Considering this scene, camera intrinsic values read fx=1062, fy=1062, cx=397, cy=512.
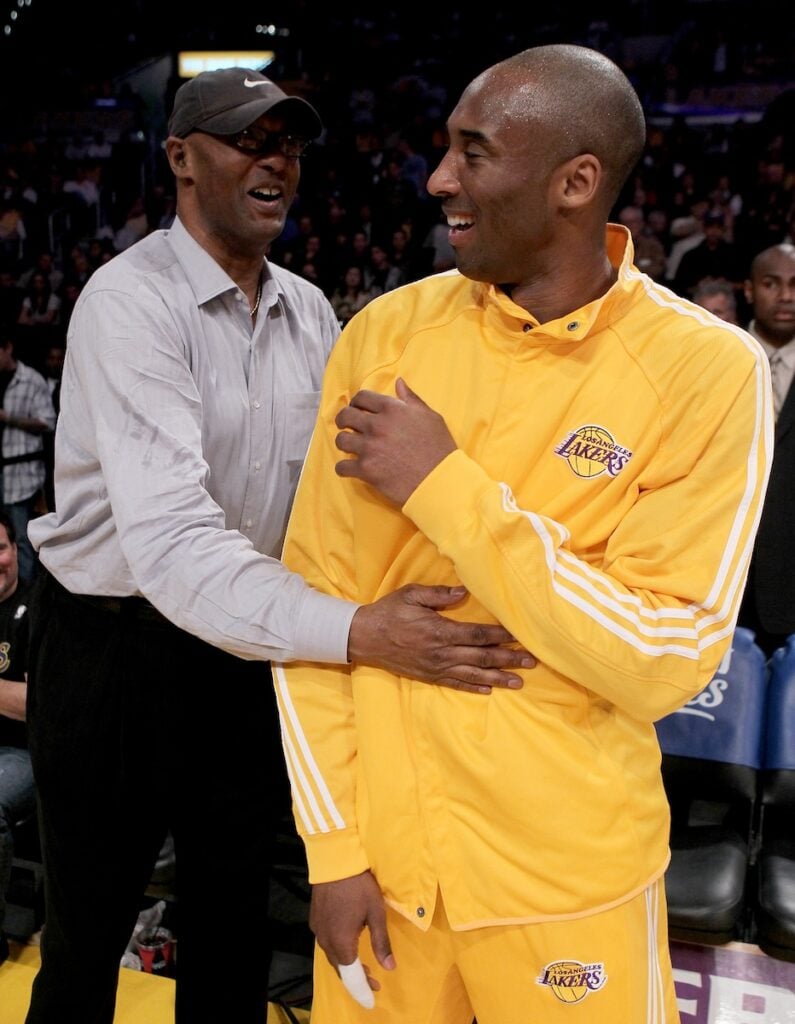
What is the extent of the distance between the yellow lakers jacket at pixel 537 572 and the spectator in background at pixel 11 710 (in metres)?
1.65

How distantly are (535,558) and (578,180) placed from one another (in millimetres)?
527

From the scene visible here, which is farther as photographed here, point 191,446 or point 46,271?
point 46,271

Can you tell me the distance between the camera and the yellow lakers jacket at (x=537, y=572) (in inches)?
52.8

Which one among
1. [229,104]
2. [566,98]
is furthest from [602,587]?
[229,104]

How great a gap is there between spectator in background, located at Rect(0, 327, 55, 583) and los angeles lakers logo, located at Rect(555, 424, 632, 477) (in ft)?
17.1

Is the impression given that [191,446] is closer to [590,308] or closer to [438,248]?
[590,308]

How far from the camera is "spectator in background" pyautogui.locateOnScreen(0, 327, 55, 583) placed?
6.25m

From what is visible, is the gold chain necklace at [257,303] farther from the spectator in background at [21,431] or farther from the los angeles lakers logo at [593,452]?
the spectator in background at [21,431]

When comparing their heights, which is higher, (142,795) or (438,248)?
(438,248)

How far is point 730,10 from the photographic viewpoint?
41.9 ft

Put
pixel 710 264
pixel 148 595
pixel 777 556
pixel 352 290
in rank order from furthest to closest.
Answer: pixel 352 290
pixel 710 264
pixel 777 556
pixel 148 595

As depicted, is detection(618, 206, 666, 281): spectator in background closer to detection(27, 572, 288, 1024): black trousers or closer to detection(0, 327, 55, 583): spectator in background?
detection(0, 327, 55, 583): spectator in background

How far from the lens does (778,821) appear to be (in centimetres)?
283

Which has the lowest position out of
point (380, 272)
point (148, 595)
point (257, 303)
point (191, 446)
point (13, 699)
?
point (13, 699)
